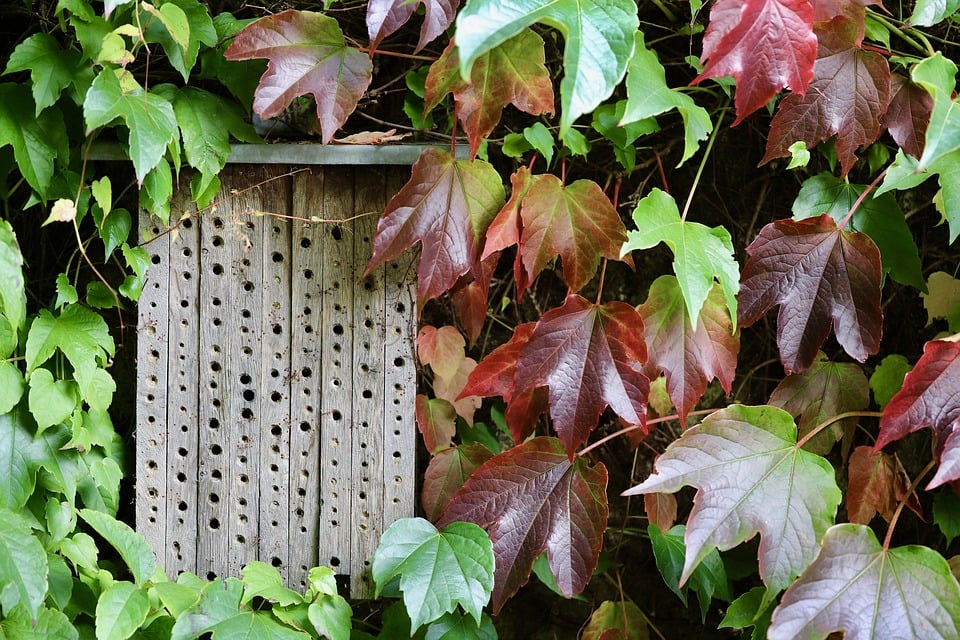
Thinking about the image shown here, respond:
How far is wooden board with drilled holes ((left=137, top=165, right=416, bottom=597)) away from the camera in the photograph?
118 cm

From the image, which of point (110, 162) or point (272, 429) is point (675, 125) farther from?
point (110, 162)

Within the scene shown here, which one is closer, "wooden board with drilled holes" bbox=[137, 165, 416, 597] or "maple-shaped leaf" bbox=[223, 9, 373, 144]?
"maple-shaped leaf" bbox=[223, 9, 373, 144]

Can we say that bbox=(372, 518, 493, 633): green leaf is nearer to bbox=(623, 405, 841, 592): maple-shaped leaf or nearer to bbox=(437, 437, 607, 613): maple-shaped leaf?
bbox=(437, 437, 607, 613): maple-shaped leaf

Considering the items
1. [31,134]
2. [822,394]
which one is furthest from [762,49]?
[31,134]

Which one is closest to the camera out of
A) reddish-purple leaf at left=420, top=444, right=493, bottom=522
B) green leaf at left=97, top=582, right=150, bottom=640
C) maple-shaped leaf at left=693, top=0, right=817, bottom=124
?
maple-shaped leaf at left=693, top=0, right=817, bottom=124

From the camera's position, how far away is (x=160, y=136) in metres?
1.05

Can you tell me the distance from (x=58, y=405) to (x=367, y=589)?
1.60 feet

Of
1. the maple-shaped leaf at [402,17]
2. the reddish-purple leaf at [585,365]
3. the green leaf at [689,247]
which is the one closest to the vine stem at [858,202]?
the green leaf at [689,247]

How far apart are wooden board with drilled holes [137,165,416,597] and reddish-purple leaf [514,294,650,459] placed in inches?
8.5

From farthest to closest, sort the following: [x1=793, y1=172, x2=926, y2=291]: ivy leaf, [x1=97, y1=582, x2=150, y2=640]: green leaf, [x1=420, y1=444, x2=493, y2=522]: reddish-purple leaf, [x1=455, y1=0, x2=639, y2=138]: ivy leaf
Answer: [x1=420, y1=444, x2=493, y2=522]: reddish-purple leaf → [x1=793, y1=172, x2=926, y2=291]: ivy leaf → [x1=97, y1=582, x2=150, y2=640]: green leaf → [x1=455, y1=0, x2=639, y2=138]: ivy leaf

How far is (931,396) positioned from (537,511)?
50cm

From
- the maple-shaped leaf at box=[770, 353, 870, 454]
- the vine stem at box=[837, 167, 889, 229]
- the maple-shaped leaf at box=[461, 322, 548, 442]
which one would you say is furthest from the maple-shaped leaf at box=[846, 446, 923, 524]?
the maple-shaped leaf at box=[461, 322, 548, 442]

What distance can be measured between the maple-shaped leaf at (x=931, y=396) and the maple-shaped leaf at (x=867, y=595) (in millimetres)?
128

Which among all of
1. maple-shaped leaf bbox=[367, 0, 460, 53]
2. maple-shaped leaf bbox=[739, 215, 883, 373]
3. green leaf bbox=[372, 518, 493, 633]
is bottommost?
green leaf bbox=[372, 518, 493, 633]
